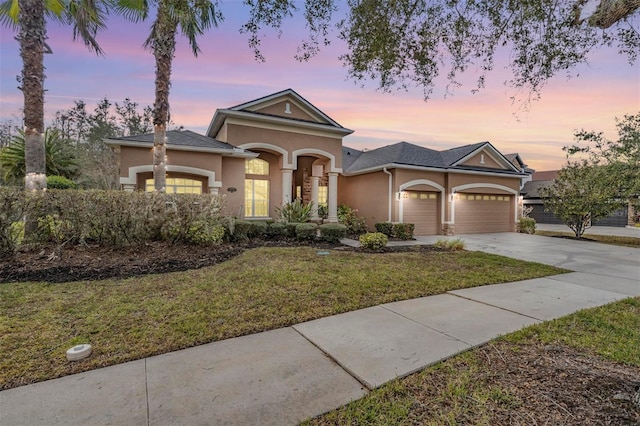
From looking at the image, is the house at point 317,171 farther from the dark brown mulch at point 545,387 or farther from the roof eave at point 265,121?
the dark brown mulch at point 545,387

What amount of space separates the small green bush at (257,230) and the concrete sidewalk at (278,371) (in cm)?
731

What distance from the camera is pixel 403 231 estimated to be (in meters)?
13.3

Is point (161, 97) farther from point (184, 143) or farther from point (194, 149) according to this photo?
point (194, 149)

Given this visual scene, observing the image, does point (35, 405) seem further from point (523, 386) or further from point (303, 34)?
point (303, 34)

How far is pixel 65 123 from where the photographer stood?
28.4 metres

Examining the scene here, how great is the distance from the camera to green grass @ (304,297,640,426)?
7.02ft

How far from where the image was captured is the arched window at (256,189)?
14.0 meters

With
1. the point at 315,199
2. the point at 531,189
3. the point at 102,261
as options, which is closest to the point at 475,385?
the point at 102,261

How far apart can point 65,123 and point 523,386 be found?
3771 centimetres

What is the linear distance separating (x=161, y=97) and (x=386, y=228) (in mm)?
10191

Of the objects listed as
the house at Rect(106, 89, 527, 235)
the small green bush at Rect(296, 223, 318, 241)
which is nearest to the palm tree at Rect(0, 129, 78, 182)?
the house at Rect(106, 89, 527, 235)

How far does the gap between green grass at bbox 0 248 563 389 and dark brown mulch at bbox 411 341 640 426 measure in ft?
6.25

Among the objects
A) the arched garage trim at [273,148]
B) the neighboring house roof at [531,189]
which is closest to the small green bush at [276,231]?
the arched garage trim at [273,148]

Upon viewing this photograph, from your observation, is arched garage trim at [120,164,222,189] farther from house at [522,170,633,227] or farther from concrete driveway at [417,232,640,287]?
house at [522,170,633,227]
